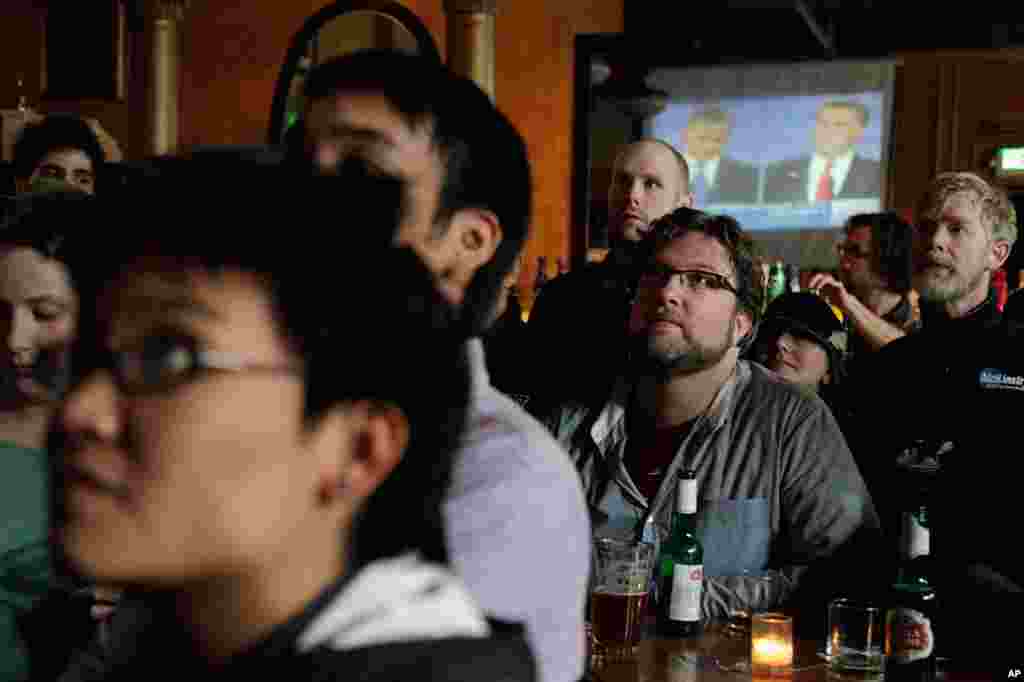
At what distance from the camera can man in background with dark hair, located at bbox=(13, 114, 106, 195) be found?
3098 millimetres

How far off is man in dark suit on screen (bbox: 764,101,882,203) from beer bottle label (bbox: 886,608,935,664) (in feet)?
20.4

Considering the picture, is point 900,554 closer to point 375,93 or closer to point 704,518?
point 704,518

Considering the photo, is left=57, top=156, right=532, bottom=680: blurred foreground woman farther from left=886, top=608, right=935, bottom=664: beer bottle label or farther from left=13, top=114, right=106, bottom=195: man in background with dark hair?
left=13, top=114, right=106, bottom=195: man in background with dark hair

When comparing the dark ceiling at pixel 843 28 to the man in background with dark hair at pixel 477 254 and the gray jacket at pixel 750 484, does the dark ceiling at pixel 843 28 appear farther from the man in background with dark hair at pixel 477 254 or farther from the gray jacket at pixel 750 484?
the man in background with dark hair at pixel 477 254

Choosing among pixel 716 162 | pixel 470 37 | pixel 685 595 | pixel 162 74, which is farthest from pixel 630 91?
pixel 685 595

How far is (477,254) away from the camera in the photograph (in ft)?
3.28

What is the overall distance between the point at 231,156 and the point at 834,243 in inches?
308

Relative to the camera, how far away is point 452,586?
68cm

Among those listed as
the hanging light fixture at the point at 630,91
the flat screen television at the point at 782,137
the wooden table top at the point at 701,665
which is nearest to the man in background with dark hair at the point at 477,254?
the wooden table top at the point at 701,665

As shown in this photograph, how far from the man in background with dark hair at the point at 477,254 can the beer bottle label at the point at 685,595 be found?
1191 millimetres

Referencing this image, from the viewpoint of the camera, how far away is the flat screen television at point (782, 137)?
7918mm

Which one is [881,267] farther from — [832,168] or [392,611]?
[392,611]

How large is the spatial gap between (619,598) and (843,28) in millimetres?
8722

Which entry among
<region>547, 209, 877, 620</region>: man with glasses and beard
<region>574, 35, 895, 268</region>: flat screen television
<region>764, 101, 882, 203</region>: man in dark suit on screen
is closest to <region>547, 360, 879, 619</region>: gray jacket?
<region>547, 209, 877, 620</region>: man with glasses and beard
